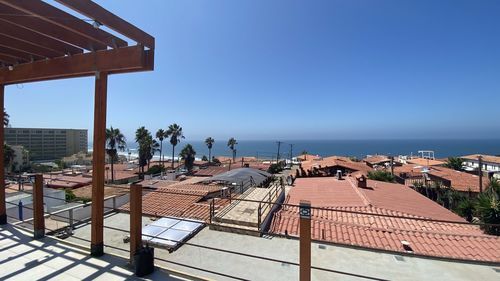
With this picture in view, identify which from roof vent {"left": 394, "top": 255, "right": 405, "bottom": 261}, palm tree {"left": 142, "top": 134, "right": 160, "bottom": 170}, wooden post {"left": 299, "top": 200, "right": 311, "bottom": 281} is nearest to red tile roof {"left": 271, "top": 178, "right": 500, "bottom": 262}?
roof vent {"left": 394, "top": 255, "right": 405, "bottom": 261}

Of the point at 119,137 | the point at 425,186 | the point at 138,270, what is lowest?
the point at 425,186

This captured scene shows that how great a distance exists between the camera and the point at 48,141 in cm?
10312

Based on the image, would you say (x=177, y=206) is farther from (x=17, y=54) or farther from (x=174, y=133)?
(x=174, y=133)

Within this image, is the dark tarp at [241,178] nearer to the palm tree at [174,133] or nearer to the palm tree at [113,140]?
the palm tree at [113,140]

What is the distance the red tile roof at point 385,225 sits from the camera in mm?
6824

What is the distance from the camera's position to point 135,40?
11.8 feet

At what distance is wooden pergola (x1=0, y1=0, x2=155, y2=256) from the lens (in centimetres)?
316

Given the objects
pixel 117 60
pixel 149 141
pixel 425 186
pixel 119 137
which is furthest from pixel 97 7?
pixel 149 141

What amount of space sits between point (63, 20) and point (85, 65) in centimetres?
100

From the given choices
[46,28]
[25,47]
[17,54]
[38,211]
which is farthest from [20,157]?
[46,28]

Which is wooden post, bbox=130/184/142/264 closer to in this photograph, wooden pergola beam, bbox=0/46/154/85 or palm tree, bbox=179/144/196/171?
wooden pergola beam, bbox=0/46/154/85

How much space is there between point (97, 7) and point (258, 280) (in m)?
3.89

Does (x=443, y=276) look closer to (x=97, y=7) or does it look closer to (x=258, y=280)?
(x=258, y=280)

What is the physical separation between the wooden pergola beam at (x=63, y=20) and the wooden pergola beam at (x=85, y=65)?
16 centimetres
